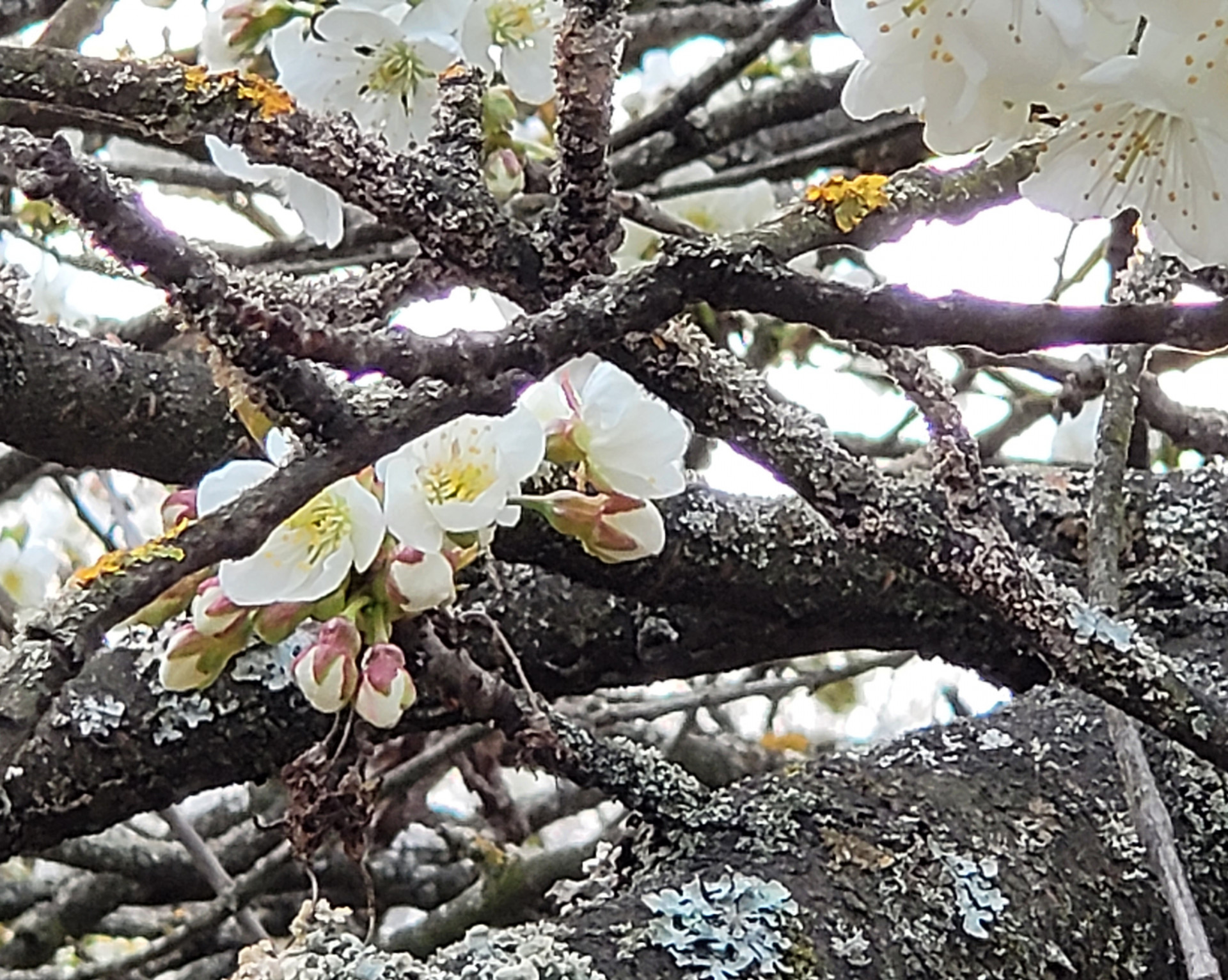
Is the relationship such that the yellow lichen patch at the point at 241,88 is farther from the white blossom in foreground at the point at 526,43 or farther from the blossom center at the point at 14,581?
the blossom center at the point at 14,581

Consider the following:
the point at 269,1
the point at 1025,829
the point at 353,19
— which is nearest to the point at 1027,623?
the point at 1025,829

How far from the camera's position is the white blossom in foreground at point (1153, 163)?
510 mm

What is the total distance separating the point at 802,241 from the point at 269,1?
0.53m

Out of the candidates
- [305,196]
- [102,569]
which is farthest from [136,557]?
[305,196]

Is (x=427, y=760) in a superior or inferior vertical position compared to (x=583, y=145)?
superior

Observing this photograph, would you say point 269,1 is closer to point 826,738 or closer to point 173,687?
point 173,687

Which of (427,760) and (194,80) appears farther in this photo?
(427,760)

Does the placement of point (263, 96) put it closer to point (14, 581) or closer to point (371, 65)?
point (371, 65)

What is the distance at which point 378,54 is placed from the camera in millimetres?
858

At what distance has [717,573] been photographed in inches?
33.6

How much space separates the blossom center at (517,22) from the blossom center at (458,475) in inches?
13.4

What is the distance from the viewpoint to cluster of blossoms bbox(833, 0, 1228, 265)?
476mm

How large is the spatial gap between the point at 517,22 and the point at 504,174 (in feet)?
0.77

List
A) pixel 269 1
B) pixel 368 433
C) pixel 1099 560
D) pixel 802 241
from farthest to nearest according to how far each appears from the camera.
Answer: pixel 269 1 → pixel 1099 560 → pixel 802 241 → pixel 368 433
